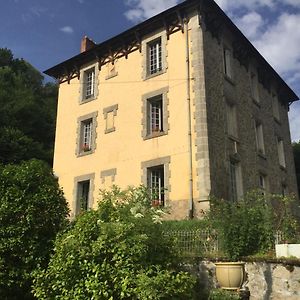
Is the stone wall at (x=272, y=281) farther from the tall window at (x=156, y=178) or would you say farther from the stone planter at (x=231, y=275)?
the tall window at (x=156, y=178)

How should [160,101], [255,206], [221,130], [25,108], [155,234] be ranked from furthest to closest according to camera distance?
[25,108]
[160,101]
[221,130]
[255,206]
[155,234]

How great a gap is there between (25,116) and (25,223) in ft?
50.4

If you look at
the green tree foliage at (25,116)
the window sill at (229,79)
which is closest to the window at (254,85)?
the window sill at (229,79)

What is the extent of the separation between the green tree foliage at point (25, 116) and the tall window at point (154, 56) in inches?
320

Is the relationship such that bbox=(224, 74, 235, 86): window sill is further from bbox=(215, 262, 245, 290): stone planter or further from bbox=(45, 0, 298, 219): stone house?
bbox=(215, 262, 245, 290): stone planter

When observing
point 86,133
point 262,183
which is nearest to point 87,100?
point 86,133

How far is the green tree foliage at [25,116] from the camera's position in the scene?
20.6 m

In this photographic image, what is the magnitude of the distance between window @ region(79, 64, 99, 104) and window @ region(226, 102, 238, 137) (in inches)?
236

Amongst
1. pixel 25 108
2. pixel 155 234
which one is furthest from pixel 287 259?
pixel 25 108

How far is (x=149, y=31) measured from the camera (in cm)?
1644

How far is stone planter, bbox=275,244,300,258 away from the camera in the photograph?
26.9 feet

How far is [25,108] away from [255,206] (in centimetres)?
1684

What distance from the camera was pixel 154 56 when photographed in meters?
16.4

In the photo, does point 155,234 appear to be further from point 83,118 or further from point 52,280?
point 83,118
